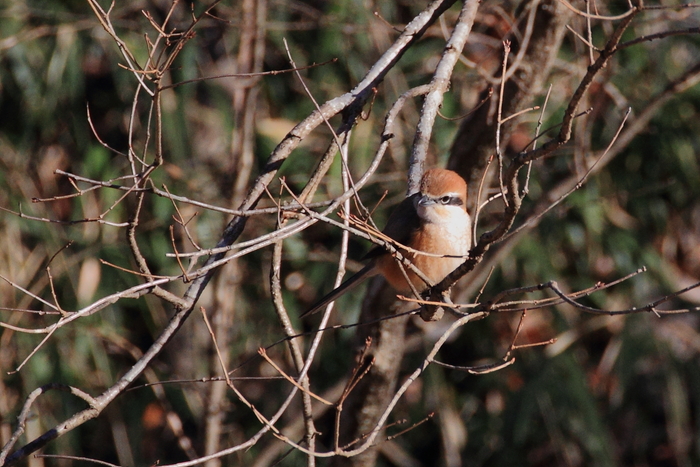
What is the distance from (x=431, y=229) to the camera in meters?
3.53

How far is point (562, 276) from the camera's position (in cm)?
591

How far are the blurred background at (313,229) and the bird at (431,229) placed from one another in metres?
1.26

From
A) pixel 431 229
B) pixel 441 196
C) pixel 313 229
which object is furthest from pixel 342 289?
pixel 313 229

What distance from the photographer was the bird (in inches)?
131

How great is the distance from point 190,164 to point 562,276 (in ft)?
10.2

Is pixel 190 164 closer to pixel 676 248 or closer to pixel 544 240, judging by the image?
pixel 544 240

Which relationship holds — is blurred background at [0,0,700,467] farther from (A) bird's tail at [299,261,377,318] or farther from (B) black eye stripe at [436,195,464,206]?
(B) black eye stripe at [436,195,464,206]

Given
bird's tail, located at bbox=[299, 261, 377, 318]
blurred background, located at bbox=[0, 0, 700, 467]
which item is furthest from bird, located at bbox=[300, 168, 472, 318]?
blurred background, located at bbox=[0, 0, 700, 467]

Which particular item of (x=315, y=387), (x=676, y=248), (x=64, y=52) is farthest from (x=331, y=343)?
(x=676, y=248)

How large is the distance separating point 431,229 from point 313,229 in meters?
2.31

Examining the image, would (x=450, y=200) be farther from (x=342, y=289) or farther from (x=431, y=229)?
(x=342, y=289)

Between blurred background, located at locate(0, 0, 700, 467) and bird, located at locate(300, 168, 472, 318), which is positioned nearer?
bird, located at locate(300, 168, 472, 318)

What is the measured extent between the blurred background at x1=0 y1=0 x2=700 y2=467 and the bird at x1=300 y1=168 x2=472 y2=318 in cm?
126

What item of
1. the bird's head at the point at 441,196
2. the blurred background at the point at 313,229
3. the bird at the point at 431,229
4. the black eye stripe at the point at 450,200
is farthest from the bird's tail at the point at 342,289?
the blurred background at the point at 313,229
